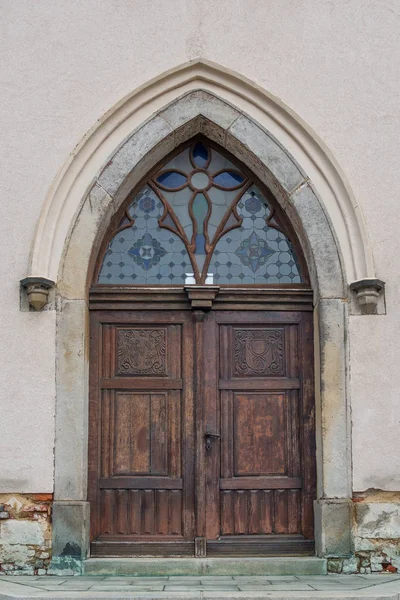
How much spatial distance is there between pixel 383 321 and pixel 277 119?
1.78 m

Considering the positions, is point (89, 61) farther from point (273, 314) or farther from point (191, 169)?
point (273, 314)

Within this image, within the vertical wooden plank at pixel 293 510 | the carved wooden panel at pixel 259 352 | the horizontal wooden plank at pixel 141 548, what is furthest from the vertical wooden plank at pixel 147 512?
the carved wooden panel at pixel 259 352

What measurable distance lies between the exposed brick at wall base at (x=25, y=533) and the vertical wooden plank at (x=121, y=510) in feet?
1.92

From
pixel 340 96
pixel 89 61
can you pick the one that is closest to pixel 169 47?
pixel 89 61

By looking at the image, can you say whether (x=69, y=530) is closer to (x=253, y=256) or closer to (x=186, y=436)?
(x=186, y=436)

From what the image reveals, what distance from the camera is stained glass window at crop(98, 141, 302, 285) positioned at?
6914mm

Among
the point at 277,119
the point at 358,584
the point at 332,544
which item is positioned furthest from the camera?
the point at 277,119

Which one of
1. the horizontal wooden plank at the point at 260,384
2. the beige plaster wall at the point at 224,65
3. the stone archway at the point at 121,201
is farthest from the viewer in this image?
the horizontal wooden plank at the point at 260,384

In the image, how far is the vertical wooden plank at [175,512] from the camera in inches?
260

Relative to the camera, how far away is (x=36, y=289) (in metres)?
6.32

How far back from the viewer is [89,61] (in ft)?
22.0

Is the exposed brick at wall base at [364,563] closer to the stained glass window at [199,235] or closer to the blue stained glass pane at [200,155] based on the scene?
the stained glass window at [199,235]

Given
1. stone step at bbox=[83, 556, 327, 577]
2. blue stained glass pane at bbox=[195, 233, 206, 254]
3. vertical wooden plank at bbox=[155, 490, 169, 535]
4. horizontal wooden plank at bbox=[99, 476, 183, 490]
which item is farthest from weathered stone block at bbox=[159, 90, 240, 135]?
stone step at bbox=[83, 556, 327, 577]

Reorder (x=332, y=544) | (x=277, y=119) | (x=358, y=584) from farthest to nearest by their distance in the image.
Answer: (x=277, y=119) < (x=332, y=544) < (x=358, y=584)
